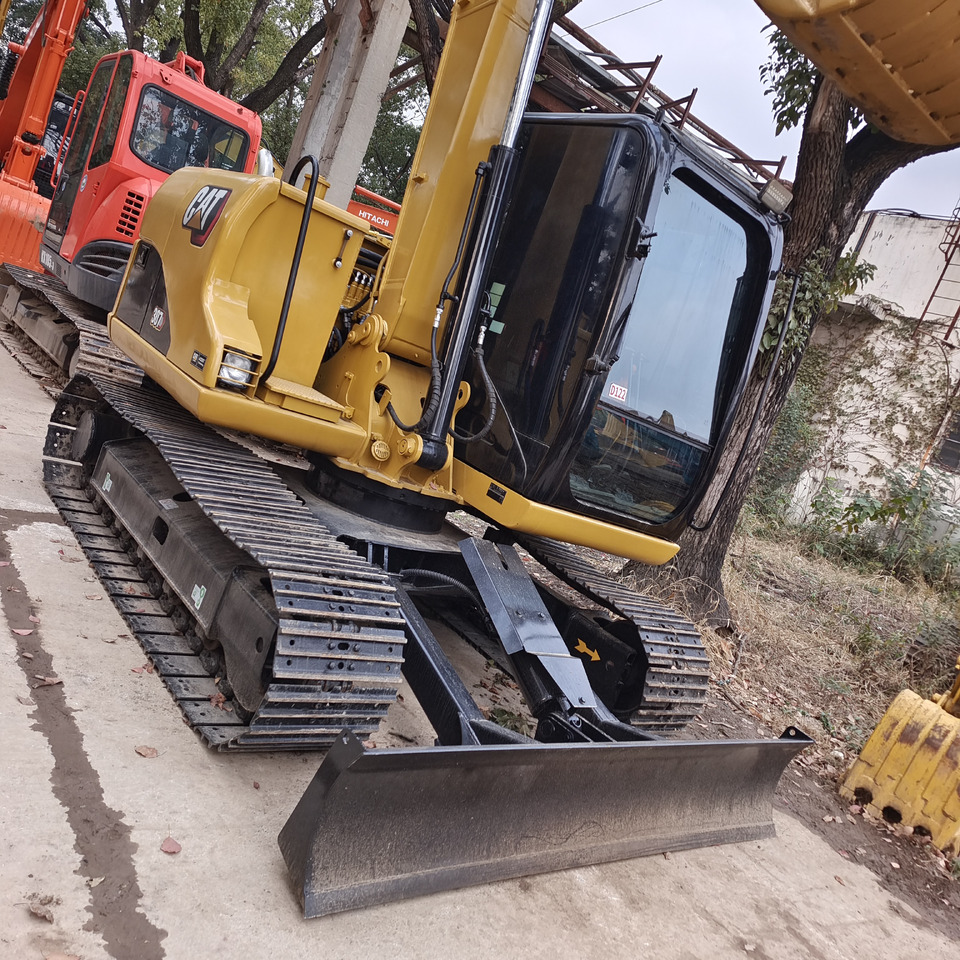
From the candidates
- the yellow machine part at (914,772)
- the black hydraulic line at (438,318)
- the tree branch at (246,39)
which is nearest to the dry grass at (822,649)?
the yellow machine part at (914,772)

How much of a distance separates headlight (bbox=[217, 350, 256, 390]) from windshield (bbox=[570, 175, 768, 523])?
1.35 meters

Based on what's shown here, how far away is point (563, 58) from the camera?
9.80m

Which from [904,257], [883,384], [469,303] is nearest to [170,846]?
[469,303]

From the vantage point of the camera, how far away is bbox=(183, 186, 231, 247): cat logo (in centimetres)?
379

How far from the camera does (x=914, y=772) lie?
13.8 feet

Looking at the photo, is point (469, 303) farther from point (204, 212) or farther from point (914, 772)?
point (914, 772)

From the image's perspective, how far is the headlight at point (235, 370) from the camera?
11.2ft

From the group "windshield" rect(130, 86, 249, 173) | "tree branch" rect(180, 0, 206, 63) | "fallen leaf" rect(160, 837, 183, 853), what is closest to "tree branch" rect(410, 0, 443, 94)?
"windshield" rect(130, 86, 249, 173)

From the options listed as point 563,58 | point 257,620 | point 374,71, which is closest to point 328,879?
point 257,620

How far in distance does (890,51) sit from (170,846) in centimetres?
296

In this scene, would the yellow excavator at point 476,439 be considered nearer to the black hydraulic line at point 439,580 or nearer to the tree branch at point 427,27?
the black hydraulic line at point 439,580

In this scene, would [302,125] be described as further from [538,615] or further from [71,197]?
[538,615]

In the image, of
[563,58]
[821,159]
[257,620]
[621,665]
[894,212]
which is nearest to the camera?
[257,620]

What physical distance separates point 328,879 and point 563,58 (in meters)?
9.61
